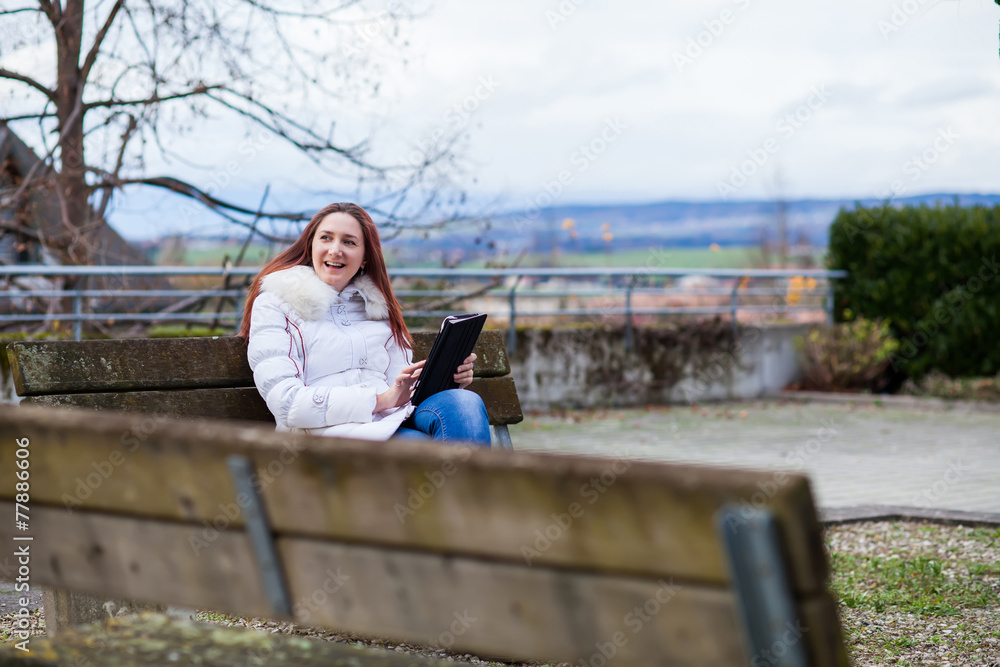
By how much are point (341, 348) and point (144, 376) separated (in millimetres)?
691

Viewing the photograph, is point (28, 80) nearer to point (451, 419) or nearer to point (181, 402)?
point (181, 402)

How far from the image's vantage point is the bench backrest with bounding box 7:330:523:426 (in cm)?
338

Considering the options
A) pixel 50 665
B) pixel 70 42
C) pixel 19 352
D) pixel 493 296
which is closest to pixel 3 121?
pixel 70 42

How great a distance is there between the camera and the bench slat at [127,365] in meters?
3.37

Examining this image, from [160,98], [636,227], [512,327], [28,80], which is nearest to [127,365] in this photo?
[160,98]

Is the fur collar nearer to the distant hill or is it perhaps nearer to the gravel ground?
the gravel ground

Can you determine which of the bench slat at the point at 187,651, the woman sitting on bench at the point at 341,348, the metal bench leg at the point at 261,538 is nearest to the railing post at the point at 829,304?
the woman sitting on bench at the point at 341,348

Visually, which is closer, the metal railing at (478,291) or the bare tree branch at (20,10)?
the bare tree branch at (20,10)

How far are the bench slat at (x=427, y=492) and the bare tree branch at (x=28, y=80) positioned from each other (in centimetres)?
897

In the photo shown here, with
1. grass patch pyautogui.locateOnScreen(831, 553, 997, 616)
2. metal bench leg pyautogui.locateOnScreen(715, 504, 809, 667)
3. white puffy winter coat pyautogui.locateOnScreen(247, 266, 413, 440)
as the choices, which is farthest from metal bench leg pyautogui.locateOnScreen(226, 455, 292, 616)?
grass patch pyautogui.locateOnScreen(831, 553, 997, 616)

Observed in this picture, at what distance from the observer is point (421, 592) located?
5.27 feet

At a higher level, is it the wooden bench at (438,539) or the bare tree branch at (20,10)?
the bare tree branch at (20,10)

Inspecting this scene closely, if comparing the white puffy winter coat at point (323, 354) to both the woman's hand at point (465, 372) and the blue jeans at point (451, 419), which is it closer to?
the blue jeans at point (451, 419)

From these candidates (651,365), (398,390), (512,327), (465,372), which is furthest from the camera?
(651,365)
